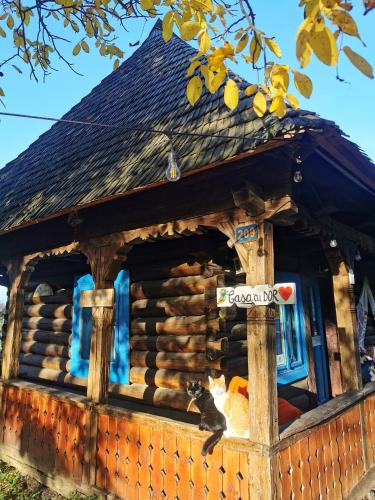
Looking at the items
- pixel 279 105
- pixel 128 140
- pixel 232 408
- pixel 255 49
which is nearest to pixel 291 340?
pixel 232 408

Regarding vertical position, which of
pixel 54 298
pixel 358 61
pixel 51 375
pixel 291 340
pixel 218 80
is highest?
pixel 218 80

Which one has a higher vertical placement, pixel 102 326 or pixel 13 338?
pixel 102 326

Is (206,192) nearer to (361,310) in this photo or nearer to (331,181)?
(331,181)

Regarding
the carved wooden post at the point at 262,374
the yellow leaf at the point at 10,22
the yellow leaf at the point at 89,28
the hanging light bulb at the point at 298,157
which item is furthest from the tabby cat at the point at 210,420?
the yellow leaf at the point at 10,22

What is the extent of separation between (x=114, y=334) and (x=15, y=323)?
5.32ft

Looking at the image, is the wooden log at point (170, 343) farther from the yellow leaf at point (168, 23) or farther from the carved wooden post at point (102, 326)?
the yellow leaf at point (168, 23)

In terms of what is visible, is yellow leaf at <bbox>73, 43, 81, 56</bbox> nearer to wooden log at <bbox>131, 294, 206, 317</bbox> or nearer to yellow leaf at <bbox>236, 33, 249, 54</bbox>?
yellow leaf at <bbox>236, 33, 249, 54</bbox>

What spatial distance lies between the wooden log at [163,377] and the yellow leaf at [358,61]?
418cm

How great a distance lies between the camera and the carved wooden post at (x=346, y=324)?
493cm

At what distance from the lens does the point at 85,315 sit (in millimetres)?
7074

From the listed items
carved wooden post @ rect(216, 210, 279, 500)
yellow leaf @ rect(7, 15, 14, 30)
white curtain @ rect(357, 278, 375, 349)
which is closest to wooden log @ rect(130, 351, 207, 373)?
carved wooden post @ rect(216, 210, 279, 500)

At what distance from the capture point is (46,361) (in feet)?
25.1

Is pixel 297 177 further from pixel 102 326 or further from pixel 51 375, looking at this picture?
pixel 51 375

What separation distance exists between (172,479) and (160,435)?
0.41m
